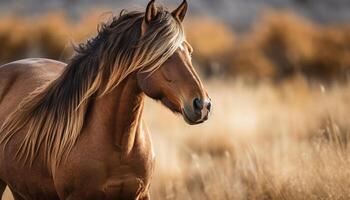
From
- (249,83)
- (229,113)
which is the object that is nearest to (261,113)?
(229,113)

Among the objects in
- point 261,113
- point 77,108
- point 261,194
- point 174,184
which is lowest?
point 261,113

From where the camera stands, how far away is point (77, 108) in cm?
457

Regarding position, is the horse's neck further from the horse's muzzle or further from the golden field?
the golden field

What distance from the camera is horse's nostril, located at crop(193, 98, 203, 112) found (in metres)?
4.03

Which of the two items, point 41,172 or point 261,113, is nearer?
point 41,172

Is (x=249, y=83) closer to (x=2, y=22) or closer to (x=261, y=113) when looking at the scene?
(x=261, y=113)

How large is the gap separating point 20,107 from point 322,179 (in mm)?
2008

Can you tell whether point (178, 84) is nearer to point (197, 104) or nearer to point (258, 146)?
point (197, 104)

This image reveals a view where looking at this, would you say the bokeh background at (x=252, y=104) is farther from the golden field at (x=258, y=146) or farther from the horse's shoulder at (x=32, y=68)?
the horse's shoulder at (x=32, y=68)

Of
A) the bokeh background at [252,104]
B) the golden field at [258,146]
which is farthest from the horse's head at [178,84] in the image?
the golden field at [258,146]

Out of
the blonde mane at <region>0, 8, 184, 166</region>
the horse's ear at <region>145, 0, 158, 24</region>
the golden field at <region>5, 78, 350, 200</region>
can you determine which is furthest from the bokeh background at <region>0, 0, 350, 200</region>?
the horse's ear at <region>145, 0, 158, 24</region>

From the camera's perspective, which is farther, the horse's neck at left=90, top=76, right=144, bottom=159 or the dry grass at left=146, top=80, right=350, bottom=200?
the dry grass at left=146, top=80, right=350, bottom=200

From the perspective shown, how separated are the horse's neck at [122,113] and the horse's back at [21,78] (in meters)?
0.83

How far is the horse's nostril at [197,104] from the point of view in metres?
4.03
